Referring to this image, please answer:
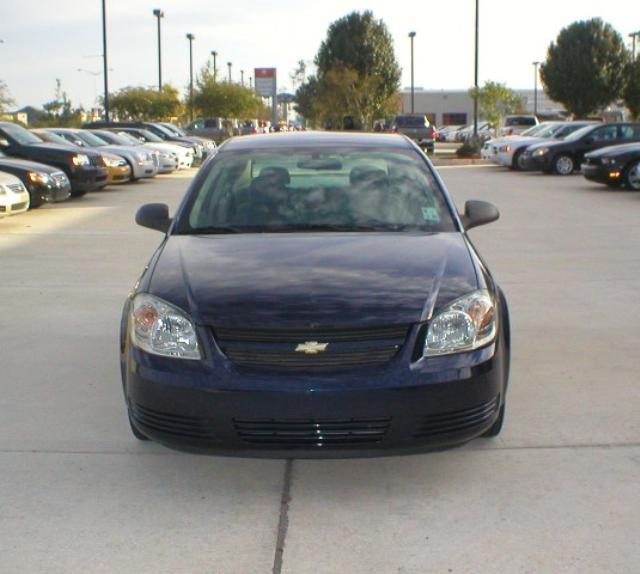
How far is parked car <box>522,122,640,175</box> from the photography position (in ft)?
83.0

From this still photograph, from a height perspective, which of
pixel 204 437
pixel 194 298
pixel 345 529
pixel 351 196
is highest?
pixel 351 196

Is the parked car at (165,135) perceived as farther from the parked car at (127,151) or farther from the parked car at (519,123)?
the parked car at (519,123)

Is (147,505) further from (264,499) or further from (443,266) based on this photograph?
(443,266)

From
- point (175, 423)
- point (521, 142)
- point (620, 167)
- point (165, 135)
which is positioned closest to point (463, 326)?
point (175, 423)

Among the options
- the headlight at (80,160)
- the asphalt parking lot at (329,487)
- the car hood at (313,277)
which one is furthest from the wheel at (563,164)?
the car hood at (313,277)

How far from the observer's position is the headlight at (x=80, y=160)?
61.0ft

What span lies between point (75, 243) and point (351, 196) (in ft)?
24.6

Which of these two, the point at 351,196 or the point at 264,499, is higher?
the point at 351,196

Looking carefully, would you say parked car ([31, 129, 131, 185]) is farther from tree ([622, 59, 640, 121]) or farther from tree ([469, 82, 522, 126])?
tree ([622, 59, 640, 121])

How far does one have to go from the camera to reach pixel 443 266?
15.4 feet

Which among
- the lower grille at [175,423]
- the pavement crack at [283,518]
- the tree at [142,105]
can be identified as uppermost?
the tree at [142,105]

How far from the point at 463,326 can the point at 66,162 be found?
50.6 feet

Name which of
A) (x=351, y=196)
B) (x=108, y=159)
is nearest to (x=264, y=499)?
(x=351, y=196)

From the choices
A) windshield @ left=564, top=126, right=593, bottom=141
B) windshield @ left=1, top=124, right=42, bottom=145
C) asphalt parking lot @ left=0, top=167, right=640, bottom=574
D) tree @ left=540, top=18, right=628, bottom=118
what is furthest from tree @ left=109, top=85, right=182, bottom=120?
asphalt parking lot @ left=0, top=167, right=640, bottom=574
